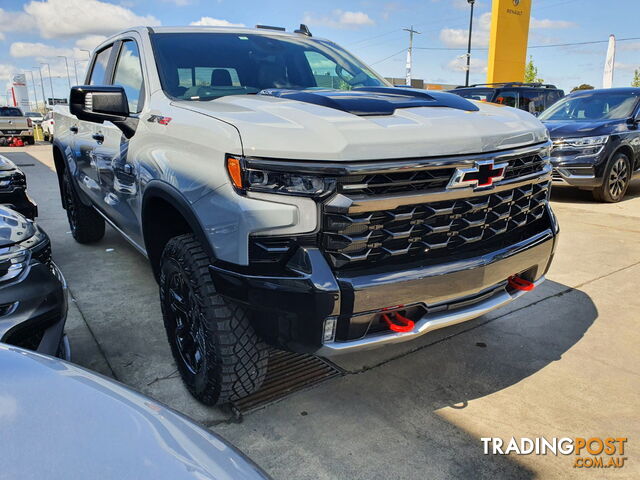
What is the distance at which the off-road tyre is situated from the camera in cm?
508

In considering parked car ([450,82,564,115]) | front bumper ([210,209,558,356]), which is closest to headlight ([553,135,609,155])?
parked car ([450,82,564,115])

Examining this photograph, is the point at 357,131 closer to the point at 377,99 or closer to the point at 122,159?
the point at 377,99

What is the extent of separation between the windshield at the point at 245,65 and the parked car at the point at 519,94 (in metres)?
7.18

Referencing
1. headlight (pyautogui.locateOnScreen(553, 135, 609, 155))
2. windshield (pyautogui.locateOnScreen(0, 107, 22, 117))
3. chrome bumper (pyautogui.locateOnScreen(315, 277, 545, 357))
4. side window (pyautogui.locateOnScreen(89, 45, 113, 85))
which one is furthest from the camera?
windshield (pyautogui.locateOnScreen(0, 107, 22, 117))

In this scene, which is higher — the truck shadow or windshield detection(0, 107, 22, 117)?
windshield detection(0, 107, 22, 117)

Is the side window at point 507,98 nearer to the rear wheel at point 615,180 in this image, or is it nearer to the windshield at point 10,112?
the rear wheel at point 615,180

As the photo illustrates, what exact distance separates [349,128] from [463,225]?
682mm

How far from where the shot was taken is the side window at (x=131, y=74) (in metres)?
3.09

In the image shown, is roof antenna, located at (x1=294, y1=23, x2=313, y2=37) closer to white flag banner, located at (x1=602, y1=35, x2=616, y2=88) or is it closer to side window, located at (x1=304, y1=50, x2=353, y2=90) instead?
side window, located at (x1=304, y1=50, x2=353, y2=90)

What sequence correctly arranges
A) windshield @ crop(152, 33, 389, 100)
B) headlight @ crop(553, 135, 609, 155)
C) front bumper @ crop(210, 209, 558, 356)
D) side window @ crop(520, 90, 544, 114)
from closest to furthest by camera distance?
front bumper @ crop(210, 209, 558, 356), windshield @ crop(152, 33, 389, 100), headlight @ crop(553, 135, 609, 155), side window @ crop(520, 90, 544, 114)

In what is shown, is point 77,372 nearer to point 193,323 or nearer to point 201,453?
point 201,453

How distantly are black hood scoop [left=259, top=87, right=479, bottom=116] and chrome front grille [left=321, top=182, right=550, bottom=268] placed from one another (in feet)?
1.57

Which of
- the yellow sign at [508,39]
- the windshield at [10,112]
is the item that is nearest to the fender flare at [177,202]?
the windshield at [10,112]

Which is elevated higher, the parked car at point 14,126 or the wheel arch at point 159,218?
the wheel arch at point 159,218
